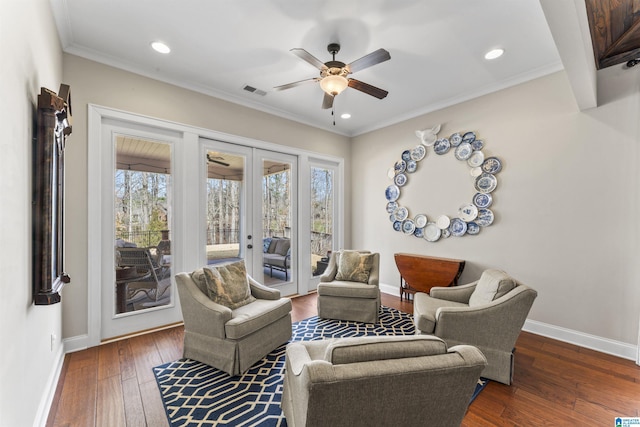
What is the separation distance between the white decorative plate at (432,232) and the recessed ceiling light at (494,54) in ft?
7.00

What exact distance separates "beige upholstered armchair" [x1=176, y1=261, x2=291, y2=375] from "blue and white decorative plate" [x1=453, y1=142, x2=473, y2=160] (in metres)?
2.95

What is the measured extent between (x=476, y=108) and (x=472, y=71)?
633 millimetres

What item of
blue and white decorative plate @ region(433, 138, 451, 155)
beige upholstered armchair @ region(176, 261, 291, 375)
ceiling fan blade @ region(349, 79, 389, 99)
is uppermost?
ceiling fan blade @ region(349, 79, 389, 99)

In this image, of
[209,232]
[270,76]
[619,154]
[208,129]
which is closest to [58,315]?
[209,232]

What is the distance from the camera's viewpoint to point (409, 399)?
1.06 m

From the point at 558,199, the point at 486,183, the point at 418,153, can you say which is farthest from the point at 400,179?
the point at 558,199

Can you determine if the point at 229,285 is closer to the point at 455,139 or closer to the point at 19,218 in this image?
the point at 19,218

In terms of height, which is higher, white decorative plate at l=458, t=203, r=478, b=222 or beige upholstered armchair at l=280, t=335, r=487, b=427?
white decorative plate at l=458, t=203, r=478, b=222

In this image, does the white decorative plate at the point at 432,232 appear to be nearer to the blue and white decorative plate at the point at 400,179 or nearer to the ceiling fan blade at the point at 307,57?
the blue and white decorative plate at the point at 400,179

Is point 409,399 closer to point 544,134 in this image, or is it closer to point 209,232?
point 209,232

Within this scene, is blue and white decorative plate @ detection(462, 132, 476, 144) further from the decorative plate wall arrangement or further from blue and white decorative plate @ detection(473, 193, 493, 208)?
blue and white decorative plate @ detection(473, 193, 493, 208)

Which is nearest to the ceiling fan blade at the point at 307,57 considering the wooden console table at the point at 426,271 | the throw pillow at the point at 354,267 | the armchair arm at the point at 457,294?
the throw pillow at the point at 354,267

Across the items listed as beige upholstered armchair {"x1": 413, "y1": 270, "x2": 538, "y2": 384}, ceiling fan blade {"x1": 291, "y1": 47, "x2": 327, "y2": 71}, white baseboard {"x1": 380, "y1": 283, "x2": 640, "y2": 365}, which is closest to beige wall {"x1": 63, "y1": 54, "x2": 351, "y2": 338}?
ceiling fan blade {"x1": 291, "y1": 47, "x2": 327, "y2": 71}

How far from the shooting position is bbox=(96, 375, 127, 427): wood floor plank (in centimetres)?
175
